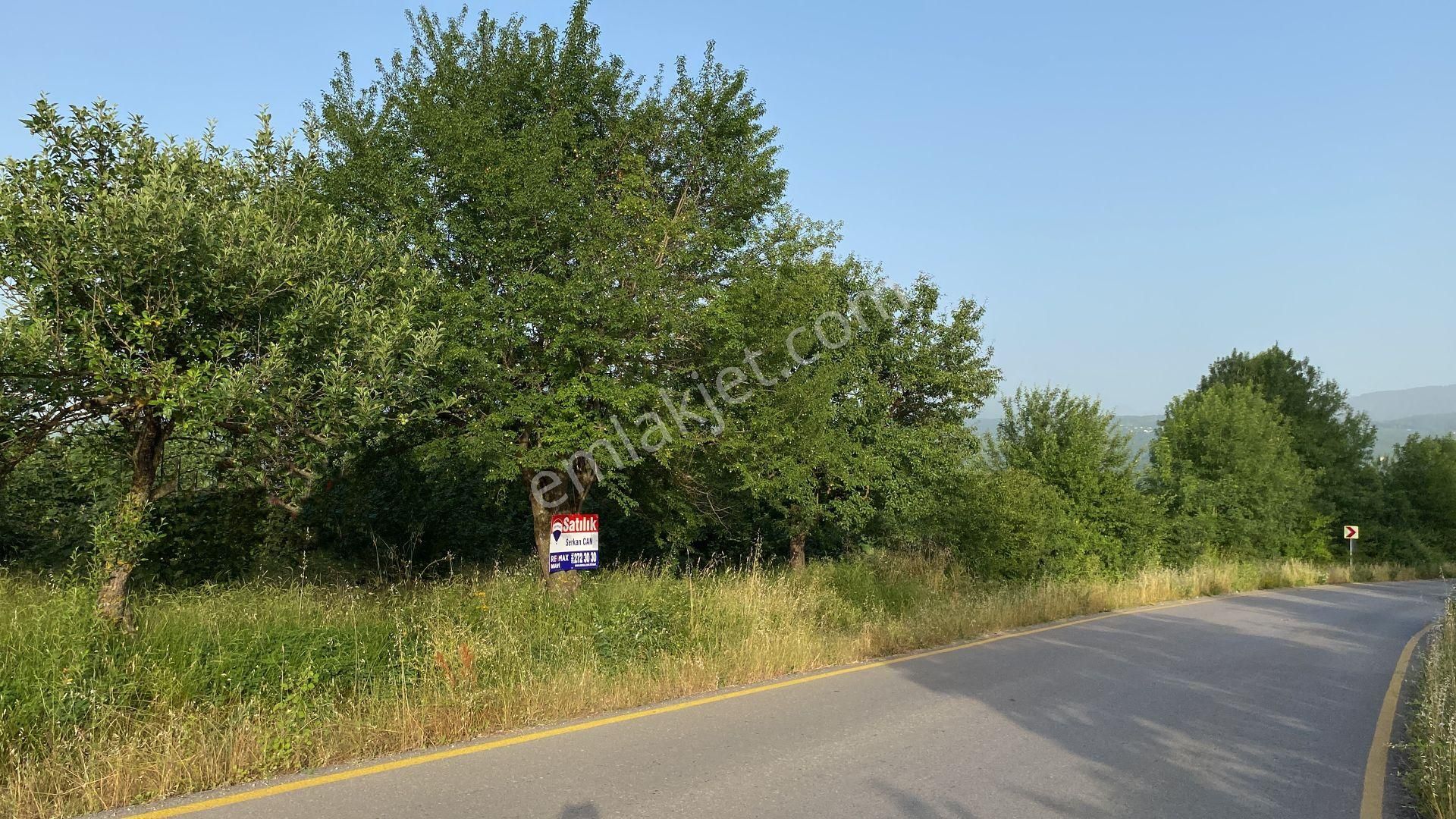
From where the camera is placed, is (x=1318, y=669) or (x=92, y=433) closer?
(x=92, y=433)

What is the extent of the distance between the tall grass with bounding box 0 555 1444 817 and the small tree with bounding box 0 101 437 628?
0.85m

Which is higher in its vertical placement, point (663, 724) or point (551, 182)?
point (551, 182)

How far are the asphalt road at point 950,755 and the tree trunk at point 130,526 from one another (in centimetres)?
294

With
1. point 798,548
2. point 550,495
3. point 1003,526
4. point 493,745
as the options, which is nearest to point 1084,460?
point 1003,526

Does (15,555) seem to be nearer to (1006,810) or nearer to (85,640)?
(85,640)

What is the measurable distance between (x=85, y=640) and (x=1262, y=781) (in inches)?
349

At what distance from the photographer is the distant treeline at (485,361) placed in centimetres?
669

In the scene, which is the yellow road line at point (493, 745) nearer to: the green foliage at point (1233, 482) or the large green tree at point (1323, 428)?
the green foliage at point (1233, 482)

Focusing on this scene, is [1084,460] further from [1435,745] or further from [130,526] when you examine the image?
[130,526]

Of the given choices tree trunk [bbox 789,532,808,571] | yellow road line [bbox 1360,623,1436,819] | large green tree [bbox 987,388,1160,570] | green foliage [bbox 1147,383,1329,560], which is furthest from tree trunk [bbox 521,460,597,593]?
green foliage [bbox 1147,383,1329,560]

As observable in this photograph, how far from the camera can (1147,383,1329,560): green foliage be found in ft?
97.7

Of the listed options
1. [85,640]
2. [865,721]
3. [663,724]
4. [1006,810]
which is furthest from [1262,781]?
[85,640]

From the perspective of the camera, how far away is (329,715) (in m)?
6.24

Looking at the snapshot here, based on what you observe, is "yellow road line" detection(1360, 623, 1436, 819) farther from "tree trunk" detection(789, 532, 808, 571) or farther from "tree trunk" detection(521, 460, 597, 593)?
"tree trunk" detection(789, 532, 808, 571)
